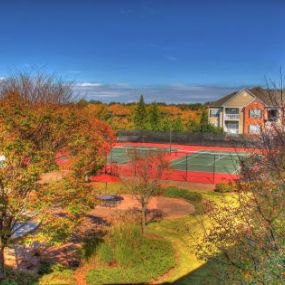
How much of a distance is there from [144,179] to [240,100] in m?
51.8

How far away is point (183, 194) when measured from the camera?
76.9 ft

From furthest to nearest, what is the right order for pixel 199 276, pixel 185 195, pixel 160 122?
pixel 160 122
pixel 185 195
pixel 199 276

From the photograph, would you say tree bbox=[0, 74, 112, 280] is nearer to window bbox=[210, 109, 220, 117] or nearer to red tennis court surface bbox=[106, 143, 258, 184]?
red tennis court surface bbox=[106, 143, 258, 184]

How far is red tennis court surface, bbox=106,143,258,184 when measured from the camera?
2916cm

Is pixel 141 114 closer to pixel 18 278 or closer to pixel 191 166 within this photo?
pixel 191 166

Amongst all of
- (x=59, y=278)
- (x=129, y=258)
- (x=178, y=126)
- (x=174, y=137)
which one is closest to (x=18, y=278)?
(x=59, y=278)

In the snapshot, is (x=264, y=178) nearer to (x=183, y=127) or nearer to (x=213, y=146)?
(x=213, y=146)

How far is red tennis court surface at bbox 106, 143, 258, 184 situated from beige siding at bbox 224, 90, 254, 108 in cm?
1694

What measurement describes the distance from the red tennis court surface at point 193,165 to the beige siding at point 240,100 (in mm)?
16942

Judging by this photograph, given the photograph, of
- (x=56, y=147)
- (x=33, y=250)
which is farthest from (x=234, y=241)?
(x=33, y=250)

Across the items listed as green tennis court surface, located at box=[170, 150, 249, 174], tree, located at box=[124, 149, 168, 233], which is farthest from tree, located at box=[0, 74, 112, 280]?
green tennis court surface, located at box=[170, 150, 249, 174]

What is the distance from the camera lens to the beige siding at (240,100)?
64.1 meters

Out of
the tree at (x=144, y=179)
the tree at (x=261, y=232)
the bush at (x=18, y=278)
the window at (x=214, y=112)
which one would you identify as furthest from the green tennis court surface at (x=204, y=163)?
the window at (x=214, y=112)

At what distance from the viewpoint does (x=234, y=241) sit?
9.02m
